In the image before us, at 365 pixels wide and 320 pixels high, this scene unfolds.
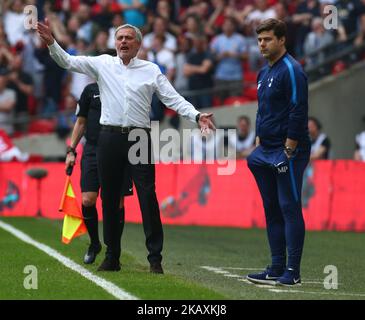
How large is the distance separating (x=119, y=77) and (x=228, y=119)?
40.5ft

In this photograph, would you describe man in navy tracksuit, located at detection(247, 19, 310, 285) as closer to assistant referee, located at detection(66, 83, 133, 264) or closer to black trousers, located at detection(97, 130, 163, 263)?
black trousers, located at detection(97, 130, 163, 263)

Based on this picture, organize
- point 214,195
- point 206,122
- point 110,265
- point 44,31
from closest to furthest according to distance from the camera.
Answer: point 44,31
point 206,122
point 110,265
point 214,195

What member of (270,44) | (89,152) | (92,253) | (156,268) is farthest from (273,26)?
(92,253)

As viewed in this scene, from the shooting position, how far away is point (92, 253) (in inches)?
518

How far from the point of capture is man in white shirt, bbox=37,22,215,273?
11773 mm

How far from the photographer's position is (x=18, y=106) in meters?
25.2

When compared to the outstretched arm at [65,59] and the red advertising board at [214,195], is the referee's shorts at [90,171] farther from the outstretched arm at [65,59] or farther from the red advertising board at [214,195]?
the red advertising board at [214,195]

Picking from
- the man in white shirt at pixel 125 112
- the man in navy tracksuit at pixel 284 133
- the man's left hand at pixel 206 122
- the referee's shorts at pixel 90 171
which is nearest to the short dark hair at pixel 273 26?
the man in navy tracksuit at pixel 284 133

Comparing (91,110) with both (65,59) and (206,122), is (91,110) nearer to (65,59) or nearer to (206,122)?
(65,59)

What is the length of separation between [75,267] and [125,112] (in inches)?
70.1

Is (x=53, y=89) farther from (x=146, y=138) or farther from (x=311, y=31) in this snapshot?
(x=146, y=138)

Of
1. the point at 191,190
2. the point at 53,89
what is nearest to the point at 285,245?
the point at 191,190

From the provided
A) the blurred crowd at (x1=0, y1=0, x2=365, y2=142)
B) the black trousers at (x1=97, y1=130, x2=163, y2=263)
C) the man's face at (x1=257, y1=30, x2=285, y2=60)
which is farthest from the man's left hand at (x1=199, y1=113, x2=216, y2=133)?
the blurred crowd at (x1=0, y1=0, x2=365, y2=142)
